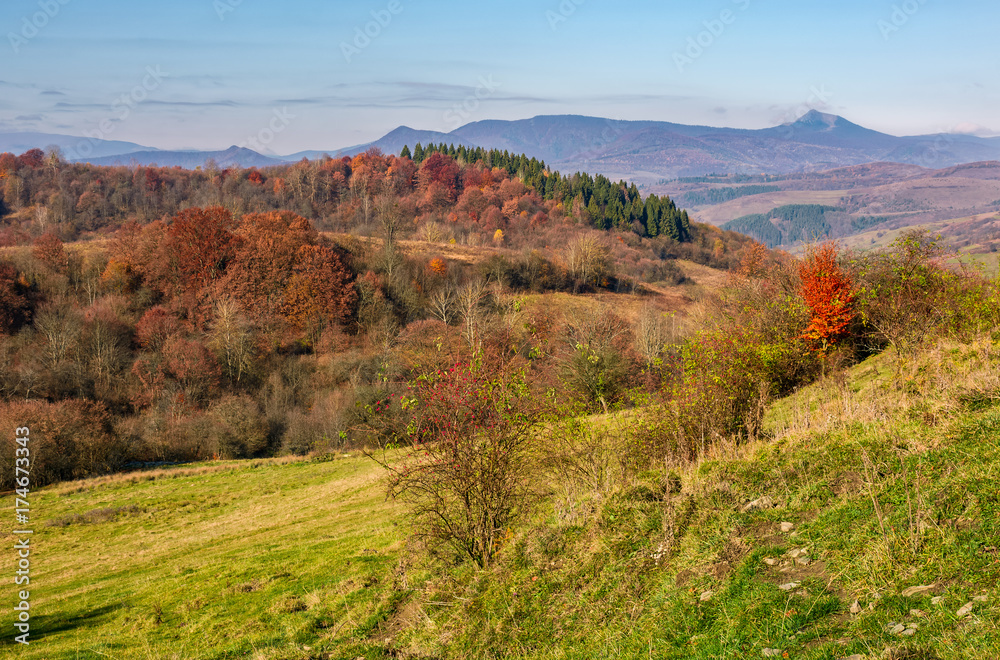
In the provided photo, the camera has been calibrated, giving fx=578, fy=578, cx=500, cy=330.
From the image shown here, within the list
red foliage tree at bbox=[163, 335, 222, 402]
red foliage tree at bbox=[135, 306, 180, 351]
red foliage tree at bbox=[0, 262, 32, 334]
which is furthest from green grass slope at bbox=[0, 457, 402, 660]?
red foliage tree at bbox=[0, 262, 32, 334]

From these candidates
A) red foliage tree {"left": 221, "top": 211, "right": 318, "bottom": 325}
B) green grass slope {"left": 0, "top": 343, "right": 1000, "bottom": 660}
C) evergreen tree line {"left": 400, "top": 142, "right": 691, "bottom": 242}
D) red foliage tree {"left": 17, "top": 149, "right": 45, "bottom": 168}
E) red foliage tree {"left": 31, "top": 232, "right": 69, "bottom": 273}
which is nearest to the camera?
green grass slope {"left": 0, "top": 343, "right": 1000, "bottom": 660}

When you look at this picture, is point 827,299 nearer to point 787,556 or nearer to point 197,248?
point 787,556

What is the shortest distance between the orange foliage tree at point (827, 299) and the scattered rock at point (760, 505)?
1244 centimetres

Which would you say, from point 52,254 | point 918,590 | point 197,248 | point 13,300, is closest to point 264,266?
point 197,248

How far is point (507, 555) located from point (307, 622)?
11.4ft

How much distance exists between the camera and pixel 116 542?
1950 cm

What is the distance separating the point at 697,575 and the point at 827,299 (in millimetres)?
15403

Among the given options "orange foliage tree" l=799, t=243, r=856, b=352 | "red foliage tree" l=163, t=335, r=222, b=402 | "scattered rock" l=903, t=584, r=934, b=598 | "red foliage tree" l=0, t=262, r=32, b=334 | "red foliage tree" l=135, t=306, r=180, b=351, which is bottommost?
"red foliage tree" l=163, t=335, r=222, b=402

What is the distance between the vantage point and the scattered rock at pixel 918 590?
4.96m

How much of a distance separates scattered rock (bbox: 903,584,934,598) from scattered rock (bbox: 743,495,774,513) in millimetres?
2564

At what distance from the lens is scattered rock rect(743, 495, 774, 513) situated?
7668 mm

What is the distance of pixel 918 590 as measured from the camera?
5008mm

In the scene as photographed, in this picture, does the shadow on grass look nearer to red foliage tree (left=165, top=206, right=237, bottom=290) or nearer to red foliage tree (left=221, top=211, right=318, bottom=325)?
red foliage tree (left=221, top=211, right=318, bottom=325)

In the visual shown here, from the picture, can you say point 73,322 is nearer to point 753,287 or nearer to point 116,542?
point 116,542
